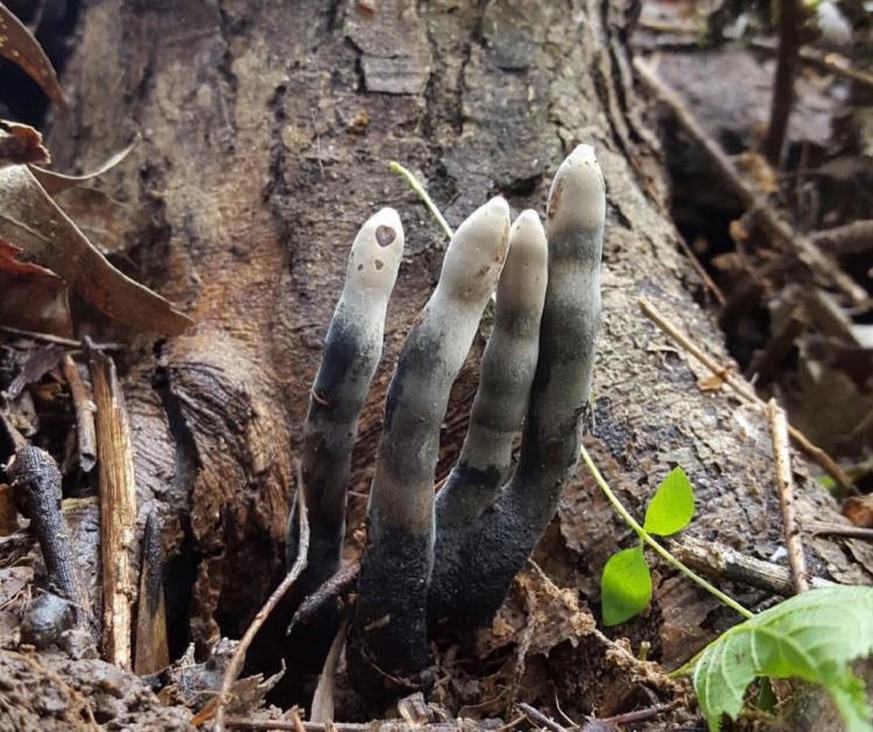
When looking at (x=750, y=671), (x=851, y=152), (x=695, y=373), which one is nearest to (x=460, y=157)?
(x=695, y=373)

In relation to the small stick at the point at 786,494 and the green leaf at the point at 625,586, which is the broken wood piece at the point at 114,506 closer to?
the green leaf at the point at 625,586

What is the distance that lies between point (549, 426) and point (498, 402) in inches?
3.7

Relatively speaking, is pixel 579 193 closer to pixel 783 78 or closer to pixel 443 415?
pixel 443 415

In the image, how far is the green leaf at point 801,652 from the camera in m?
0.97

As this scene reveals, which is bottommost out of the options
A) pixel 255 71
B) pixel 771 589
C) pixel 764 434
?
pixel 771 589

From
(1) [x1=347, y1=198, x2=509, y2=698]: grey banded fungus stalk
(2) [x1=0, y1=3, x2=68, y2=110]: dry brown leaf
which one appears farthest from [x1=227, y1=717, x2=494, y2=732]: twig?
(2) [x1=0, y1=3, x2=68, y2=110]: dry brown leaf

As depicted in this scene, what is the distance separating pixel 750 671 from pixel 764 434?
2.32 ft

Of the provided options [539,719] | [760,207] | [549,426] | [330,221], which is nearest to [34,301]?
[330,221]

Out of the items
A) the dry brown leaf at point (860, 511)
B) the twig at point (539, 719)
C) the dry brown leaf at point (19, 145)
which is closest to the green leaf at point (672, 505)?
the twig at point (539, 719)

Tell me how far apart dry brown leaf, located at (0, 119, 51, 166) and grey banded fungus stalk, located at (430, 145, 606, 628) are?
91 cm

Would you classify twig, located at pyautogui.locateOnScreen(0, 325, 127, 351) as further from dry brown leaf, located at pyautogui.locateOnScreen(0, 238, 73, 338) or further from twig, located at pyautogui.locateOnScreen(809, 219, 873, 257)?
twig, located at pyautogui.locateOnScreen(809, 219, 873, 257)

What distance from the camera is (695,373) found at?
70.9 inches

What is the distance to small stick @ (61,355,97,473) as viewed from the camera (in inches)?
59.8

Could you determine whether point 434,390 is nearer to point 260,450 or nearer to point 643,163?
point 260,450
